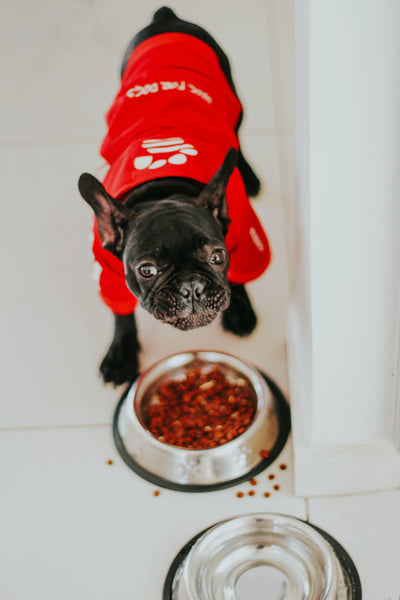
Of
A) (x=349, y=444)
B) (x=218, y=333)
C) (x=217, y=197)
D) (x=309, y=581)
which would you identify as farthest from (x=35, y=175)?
(x=309, y=581)

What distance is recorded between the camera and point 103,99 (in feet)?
8.49

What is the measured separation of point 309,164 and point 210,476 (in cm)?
72

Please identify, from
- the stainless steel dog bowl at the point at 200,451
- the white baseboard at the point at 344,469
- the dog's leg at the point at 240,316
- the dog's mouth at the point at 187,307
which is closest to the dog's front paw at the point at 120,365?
the stainless steel dog bowl at the point at 200,451

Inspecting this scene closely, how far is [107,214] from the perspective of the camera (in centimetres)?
122

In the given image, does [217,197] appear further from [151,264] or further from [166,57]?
[166,57]

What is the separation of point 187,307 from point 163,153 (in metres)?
0.35

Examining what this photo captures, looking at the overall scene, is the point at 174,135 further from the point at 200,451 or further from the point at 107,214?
the point at 200,451

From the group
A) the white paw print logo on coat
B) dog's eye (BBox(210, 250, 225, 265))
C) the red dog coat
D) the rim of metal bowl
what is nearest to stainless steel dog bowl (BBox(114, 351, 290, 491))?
the rim of metal bowl

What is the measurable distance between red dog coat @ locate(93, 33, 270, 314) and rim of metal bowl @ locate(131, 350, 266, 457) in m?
0.16

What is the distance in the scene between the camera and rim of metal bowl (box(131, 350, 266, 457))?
1.32 metres

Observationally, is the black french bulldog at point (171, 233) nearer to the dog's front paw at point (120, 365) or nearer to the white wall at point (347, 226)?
the white wall at point (347, 226)

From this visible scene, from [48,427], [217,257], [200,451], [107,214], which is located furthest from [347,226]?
[48,427]

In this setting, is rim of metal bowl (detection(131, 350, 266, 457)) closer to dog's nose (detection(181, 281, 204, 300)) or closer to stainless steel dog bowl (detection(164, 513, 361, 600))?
stainless steel dog bowl (detection(164, 513, 361, 600))

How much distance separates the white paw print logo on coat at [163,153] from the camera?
1.29m
